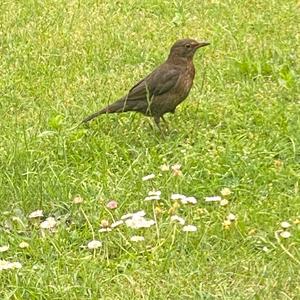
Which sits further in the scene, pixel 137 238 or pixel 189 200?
pixel 189 200

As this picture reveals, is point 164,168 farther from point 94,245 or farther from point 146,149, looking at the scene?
point 94,245

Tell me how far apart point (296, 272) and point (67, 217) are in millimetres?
1311

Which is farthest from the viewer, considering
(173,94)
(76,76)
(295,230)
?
(76,76)

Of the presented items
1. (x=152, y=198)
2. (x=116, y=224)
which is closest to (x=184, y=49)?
(x=152, y=198)

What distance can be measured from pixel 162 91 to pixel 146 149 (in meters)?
0.53

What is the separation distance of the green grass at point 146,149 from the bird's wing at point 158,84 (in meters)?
0.23

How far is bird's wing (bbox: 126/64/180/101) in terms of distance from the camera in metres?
6.44

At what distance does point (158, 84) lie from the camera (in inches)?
254

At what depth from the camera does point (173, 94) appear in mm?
6414

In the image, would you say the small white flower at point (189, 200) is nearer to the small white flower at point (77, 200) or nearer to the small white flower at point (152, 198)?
the small white flower at point (152, 198)

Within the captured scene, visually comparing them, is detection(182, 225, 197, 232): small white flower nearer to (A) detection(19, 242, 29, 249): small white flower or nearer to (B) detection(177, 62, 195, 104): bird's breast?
(A) detection(19, 242, 29, 249): small white flower

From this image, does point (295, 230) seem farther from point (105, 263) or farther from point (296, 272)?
point (105, 263)

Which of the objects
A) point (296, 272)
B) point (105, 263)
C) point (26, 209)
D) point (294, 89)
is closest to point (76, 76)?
point (294, 89)

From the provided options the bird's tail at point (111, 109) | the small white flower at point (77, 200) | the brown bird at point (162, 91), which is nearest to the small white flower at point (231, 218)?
the small white flower at point (77, 200)
